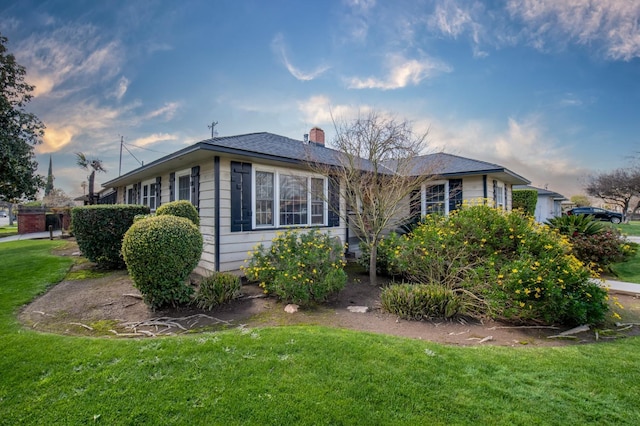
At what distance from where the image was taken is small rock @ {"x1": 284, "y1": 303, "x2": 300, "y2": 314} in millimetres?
4469

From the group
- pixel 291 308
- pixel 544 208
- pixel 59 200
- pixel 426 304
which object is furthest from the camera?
pixel 59 200

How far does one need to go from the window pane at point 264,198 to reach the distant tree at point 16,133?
8.20 meters

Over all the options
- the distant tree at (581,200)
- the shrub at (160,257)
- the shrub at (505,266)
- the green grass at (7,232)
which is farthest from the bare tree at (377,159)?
the distant tree at (581,200)

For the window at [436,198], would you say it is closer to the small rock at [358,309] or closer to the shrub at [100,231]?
the small rock at [358,309]

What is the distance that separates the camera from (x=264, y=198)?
6.98 meters

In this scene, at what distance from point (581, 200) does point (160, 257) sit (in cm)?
5219

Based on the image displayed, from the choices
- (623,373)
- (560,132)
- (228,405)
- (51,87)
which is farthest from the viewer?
(560,132)

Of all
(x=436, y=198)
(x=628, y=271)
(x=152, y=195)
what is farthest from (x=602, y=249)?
(x=152, y=195)

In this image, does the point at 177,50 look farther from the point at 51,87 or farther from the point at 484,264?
the point at 484,264

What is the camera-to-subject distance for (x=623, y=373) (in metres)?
2.64

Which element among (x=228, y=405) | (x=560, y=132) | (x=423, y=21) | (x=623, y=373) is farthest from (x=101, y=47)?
(x=560, y=132)

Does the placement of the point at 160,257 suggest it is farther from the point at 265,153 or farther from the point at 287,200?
the point at 287,200

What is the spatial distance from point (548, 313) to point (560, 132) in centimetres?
1099

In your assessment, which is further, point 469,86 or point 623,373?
point 469,86
